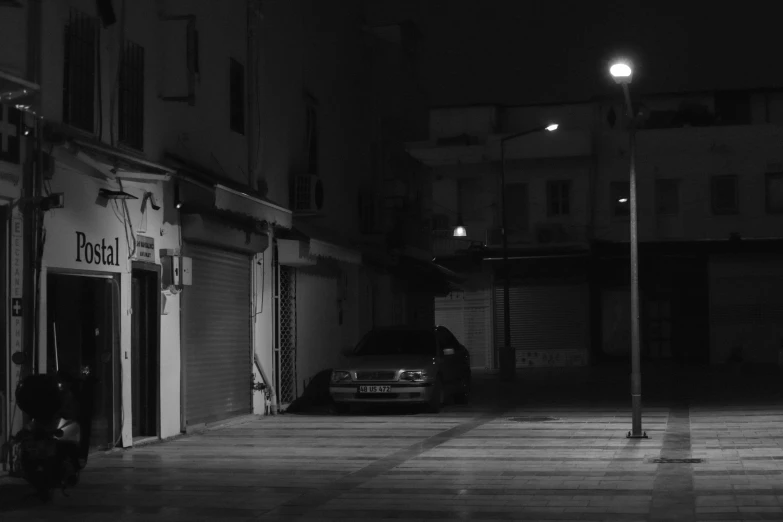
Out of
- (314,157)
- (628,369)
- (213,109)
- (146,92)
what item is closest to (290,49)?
(314,157)

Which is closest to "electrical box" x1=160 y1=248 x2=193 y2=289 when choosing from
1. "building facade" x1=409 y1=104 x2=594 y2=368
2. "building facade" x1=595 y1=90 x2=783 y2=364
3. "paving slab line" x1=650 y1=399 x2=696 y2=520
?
"paving slab line" x1=650 y1=399 x2=696 y2=520

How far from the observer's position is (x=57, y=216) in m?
14.6

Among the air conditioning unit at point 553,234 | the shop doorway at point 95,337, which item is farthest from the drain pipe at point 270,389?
the air conditioning unit at point 553,234

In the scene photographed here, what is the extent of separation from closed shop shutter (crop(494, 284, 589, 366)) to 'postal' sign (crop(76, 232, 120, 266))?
107 feet

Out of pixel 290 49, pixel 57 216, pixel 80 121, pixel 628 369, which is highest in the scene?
pixel 290 49

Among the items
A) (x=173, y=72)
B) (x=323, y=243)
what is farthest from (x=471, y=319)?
(x=173, y=72)

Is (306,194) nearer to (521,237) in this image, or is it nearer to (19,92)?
(19,92)

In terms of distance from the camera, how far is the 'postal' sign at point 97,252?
15.2m

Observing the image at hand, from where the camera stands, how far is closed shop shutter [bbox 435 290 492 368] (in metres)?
47.9

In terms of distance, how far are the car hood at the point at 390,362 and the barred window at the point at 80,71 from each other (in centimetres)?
836

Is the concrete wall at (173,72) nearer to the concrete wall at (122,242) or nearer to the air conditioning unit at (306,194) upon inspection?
the concrete wall at (122,242)

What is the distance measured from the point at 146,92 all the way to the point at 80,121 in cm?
229

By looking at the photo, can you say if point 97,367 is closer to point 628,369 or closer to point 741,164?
point 628,369

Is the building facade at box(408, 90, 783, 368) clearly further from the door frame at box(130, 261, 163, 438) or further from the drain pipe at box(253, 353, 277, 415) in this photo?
the door frame at box(130, 261, 163, 438)
